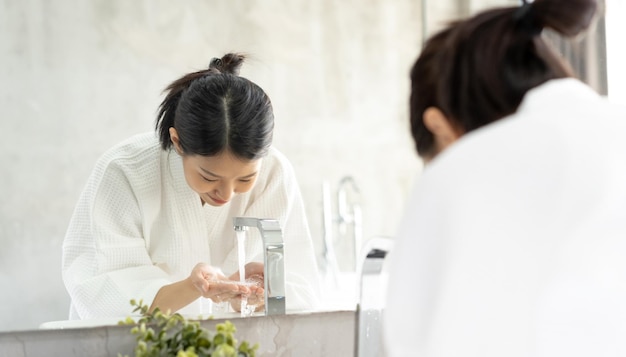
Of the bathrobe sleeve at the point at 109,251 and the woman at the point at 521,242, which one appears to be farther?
the bathrobe sleeve at the point at 109,251

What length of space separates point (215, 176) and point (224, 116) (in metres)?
0.11

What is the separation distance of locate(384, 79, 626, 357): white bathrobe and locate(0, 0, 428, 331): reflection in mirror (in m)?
0.70

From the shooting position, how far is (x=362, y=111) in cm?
146

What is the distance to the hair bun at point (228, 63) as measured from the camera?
1.41 metres

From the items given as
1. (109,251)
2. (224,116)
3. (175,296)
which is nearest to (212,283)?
(175,296)

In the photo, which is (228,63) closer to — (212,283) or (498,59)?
(212,283)

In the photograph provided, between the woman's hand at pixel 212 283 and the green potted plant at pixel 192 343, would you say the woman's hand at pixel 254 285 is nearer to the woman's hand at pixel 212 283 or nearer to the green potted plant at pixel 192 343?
the woman's hand at pixel 212 283

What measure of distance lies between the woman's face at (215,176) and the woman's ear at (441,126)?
0.56 m

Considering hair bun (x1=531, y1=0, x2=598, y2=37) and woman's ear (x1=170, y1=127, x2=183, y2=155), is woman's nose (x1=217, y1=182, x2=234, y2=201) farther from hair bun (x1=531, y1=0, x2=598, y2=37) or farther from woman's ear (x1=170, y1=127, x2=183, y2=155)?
hair bun (x1=531, y1=0, x2=598, y2=37)

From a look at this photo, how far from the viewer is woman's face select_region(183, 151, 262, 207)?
4.69ft

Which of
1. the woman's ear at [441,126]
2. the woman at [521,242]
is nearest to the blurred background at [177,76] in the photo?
the woman's ear at [441,126]

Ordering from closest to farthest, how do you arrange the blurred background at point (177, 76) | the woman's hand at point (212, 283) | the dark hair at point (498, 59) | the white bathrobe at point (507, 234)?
the white bathrobe at point (507, 234)
the dark hair at point (498, 59)
the blurred background at point (177, 76)
the woman's hand at point (212, 283)

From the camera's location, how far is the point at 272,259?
145 cm

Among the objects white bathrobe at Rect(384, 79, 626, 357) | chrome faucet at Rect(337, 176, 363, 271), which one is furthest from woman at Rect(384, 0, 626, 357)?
chrome faucet at Rect(337, 176, 363, 271)
